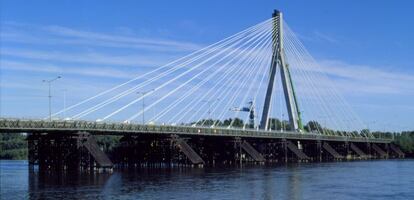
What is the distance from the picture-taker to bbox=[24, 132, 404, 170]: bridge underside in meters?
89.5

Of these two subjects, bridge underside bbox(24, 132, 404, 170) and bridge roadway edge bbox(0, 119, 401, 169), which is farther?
bridge underside bbox(24, 132, 404, 170)

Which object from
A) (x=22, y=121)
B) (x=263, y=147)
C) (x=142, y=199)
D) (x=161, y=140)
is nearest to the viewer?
(x=142, y=199)

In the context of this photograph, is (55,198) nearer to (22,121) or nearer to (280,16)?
(22,121)

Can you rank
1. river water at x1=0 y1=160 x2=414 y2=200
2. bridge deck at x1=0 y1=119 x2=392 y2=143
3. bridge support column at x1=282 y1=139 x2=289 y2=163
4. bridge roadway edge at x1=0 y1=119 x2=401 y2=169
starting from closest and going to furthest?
river water at x1=0 y1=160 x2=414 y2=200, bridge deck at x1=0 y1=119 x2=392 y2=143, bridge roadway edge at x1=0 y1=119 x2=401 y2=169, bridge support column at x1=282 y1=139 x2=289 y2=163

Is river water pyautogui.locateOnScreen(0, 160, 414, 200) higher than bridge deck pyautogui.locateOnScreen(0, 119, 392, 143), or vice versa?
bridge deck pyautogui.locateOnScreen(0, 119, 392, 143)

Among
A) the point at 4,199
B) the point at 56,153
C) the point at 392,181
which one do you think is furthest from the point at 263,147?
the point at 4,199

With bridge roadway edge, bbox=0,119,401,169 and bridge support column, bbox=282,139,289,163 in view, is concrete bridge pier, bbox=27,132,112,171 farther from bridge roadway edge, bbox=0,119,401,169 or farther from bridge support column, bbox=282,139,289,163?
bridge support column, bbox=282,139,289,163

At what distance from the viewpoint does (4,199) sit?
50219 millimetres

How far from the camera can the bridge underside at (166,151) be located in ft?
294

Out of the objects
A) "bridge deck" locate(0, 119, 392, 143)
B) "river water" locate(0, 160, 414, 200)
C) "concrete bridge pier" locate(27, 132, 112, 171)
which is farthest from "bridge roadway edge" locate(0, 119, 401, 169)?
"river water" locate(0, 160, 414, 200)

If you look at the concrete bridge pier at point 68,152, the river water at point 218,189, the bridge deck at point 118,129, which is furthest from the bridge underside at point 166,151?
the river water at point 218,189

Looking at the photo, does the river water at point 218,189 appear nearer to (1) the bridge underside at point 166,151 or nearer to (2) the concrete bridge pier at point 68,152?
(2) the concrete bridge pier at point 68,152

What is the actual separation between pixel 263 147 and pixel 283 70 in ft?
99.6

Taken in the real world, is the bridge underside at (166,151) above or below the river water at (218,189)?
above
